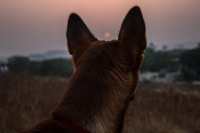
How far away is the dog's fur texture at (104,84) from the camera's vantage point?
9.89ft

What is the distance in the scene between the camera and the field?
10.3 meters

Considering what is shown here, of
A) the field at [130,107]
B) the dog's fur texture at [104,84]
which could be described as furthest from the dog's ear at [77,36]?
the field at [130,107]

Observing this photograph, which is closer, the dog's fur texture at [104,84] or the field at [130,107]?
the dog's fur texture at [104,84]

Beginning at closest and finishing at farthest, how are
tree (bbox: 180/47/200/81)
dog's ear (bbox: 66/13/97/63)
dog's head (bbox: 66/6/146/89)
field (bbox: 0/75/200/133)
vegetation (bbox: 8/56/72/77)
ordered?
dog's head (bbox: 66/6/146/89), dog's ear (bbox: 66/13/97/63), field (bbox: 0/75/200/133), vegetation (bbox: 8/56/72/77), tree (bbox: 180/47/200/81)

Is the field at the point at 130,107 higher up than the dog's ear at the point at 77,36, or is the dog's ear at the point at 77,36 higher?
the dog's ear at the point at 77,36

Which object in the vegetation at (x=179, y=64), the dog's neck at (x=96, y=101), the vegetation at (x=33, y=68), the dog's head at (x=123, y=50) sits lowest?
the vegetation at (x=179, y=64)

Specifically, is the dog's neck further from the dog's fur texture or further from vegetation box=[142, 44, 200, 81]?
vegetation box=[142, 44, 200, 81]

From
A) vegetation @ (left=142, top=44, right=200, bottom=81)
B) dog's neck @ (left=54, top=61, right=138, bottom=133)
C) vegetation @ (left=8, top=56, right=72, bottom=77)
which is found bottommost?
vegetation @ (left=142, top=44, right=200, bottom=81)

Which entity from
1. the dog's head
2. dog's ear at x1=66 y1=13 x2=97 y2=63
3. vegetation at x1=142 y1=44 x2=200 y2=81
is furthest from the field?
vegetation at x1=142 y1=44 x2=200 y2=81

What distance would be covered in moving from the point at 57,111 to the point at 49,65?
3637cm

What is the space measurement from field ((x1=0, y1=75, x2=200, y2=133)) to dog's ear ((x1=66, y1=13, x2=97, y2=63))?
5.91 meters

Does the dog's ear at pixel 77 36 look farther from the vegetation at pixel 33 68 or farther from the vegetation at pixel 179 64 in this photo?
the vegetation at pixel 179 64

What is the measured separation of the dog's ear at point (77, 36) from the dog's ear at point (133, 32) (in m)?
0.35

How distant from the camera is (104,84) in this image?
3.10 meters
